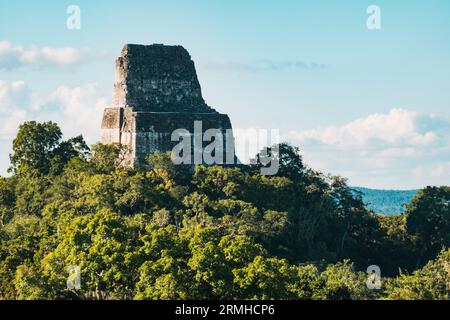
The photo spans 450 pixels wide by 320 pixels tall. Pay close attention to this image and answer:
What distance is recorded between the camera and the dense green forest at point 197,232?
180 feet

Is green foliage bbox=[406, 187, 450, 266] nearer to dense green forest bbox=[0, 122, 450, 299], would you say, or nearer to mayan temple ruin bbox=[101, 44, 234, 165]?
dense green forest bbox=[0, 122, 450, 299]

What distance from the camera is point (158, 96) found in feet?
244

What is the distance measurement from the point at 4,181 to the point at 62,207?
8.70 meters

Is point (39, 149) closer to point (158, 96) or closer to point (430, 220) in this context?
point (158, 96)

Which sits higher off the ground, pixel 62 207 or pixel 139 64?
pixel 139 64

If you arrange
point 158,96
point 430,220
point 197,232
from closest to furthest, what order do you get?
1. point 197,232
2. point 158,96
3. point 430,220

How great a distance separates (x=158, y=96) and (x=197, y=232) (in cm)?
1713

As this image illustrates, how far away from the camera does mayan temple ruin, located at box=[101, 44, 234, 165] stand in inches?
2859

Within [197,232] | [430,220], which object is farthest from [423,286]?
[430,220]

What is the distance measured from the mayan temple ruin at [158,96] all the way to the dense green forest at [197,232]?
1975mm

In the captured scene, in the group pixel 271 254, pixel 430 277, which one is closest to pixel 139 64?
pixel 271 254
